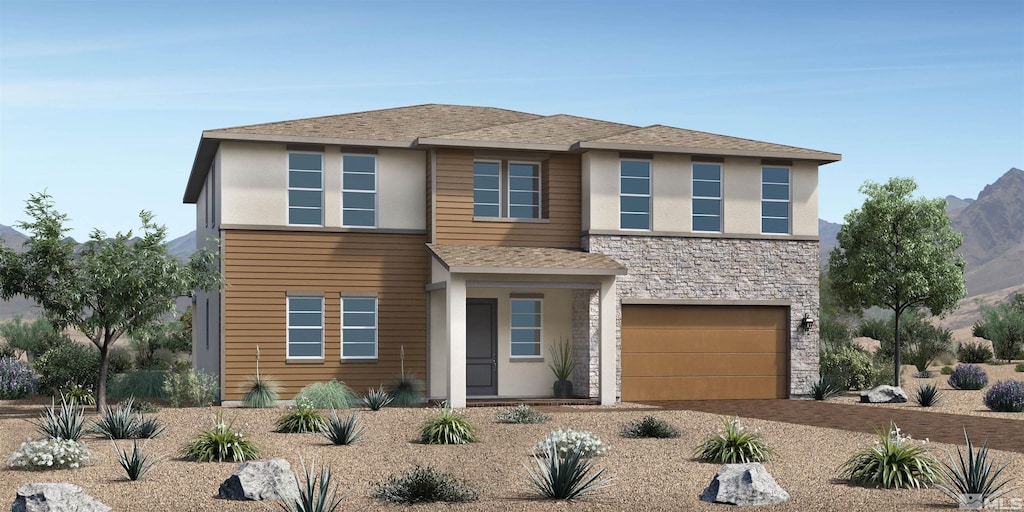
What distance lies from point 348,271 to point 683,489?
42.7 ft

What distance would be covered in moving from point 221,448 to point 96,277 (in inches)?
309

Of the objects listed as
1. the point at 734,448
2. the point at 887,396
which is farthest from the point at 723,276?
the point at 734,448

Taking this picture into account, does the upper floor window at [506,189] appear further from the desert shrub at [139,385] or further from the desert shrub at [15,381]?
the desert shrub at [15,381]

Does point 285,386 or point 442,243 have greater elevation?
point 442,243

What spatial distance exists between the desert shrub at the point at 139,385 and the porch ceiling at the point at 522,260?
7.19 meters

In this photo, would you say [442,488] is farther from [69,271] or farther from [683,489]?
[69,271]

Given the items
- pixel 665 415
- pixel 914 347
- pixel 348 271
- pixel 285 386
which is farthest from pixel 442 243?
pixel 914 347

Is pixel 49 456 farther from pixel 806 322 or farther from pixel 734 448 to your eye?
pixel 806 322

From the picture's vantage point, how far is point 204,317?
28.2 meters

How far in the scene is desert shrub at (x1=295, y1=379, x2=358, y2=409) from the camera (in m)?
21.9

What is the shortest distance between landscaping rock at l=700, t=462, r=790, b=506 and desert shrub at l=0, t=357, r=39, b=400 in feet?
64.1

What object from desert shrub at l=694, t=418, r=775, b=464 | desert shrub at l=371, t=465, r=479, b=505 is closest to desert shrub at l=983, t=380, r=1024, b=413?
desert shrub at l=694, t=418, r=775, b=464

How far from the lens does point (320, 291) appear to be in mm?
23578

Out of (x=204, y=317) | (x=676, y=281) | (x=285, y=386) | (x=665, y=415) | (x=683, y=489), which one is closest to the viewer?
(x=683, y=489)
